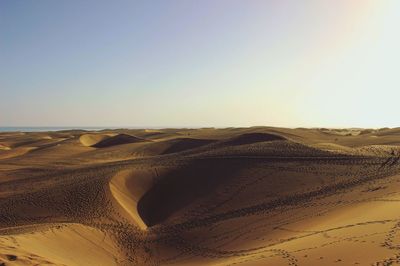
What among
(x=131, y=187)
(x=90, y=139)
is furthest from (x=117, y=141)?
(x=131, y=187)

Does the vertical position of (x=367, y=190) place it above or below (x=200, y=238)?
above

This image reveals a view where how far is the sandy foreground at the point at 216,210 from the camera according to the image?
41.6ft

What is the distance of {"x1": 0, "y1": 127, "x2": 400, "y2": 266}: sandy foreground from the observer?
12672mm

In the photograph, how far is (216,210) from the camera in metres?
21.6

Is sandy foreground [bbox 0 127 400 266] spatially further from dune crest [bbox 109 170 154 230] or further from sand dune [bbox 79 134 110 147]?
sand dune [bbox 79 134 110 147]

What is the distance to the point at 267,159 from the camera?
94.7 feet

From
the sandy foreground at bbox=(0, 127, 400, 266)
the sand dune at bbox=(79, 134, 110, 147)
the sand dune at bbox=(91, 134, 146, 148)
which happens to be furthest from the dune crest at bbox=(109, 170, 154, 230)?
the sand dune at bbox=(79, 134, 110, 147)

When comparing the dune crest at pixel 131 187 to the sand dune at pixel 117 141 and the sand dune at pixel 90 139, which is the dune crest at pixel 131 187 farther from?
the sand dune at pixel 90 139

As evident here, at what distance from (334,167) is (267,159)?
4.71 metres

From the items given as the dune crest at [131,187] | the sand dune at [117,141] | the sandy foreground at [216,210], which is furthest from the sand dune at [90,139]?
the dune crest at [131,187]

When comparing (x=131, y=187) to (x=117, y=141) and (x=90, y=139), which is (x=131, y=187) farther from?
(x=90, y=139)

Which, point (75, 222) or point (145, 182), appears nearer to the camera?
point (75, 222)

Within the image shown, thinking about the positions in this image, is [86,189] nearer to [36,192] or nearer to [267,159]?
[36,192]

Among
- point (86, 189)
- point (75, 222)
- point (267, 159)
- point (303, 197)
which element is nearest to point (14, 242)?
point (75, 222)
